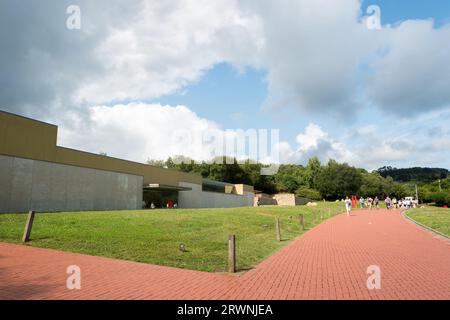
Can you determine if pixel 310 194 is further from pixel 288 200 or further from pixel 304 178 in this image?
pixel 288 200

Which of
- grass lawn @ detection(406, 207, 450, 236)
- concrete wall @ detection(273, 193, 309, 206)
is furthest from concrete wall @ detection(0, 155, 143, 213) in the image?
concrete wall @ detection(273, 193, 309, 206)

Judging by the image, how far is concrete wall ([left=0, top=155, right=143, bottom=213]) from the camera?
89.5ft

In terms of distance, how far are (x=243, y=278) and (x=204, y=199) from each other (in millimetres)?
50049

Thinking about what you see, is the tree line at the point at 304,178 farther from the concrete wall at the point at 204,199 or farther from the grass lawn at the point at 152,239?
the grass lawn at the point at 152,239

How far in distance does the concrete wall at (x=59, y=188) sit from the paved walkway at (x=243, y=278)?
16629mm

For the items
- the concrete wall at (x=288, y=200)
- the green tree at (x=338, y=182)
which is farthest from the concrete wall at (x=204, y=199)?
the green tree at (x=338, y=182)

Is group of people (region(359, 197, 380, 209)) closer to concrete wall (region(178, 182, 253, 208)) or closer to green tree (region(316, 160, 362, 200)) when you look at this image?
concrete wall (region(178, 182, 253, 208))

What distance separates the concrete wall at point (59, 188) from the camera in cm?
2727

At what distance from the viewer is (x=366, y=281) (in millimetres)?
8773

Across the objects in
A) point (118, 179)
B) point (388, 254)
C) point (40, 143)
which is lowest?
point (388, 254)

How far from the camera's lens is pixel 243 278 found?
9.17 meters
